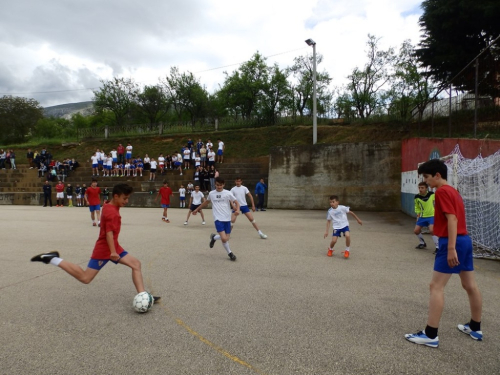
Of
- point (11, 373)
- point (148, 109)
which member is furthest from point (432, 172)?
point (148, 109)

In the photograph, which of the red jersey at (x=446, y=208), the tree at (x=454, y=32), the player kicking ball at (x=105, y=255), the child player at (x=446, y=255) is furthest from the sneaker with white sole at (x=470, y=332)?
the tree at (x=454, y=32)

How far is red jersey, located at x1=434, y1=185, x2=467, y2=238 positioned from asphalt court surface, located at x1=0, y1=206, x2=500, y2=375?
1.17 meters

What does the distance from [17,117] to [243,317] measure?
80.3m

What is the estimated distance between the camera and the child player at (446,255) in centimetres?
336

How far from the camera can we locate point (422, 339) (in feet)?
11.3

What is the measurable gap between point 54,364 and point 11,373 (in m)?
0.33

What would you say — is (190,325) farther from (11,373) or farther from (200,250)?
(200,250)

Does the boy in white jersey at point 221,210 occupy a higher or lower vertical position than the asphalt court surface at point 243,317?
higher

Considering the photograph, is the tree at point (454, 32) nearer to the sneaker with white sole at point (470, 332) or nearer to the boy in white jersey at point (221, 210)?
the boy in white jersey at point (221, 210)

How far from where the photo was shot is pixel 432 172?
359 cm

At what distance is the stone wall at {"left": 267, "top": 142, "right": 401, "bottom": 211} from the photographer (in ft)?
61.0

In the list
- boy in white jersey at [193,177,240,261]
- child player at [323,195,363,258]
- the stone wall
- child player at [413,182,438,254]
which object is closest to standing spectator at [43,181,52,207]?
the stone wall

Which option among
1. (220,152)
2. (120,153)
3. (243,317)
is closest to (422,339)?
(243,317)

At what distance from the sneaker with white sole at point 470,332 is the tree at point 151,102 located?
174 ft
